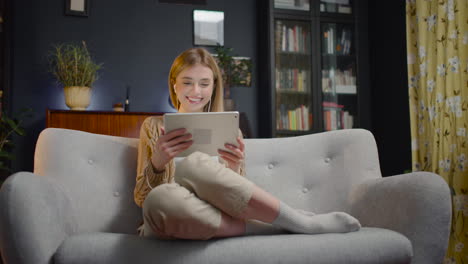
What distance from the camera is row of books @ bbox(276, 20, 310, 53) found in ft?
13.3

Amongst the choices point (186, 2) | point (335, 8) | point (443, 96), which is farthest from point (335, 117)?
point (186, 2)

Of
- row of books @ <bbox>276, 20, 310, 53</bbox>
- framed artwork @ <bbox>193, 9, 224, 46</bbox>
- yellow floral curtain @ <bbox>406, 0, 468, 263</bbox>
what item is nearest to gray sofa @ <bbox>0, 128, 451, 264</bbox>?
yellow floral curtain @ <bbox>406, 0, 468, 263</bbox>

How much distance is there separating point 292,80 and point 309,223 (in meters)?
2.99

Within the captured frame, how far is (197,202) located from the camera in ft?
3.65

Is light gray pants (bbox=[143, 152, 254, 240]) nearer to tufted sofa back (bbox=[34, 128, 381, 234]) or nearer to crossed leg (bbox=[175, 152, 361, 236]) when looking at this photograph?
crossed leg (bbox=[175, 152, 361, 236])

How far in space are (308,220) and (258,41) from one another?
3.25 metres

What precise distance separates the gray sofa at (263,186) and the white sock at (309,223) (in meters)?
0.03

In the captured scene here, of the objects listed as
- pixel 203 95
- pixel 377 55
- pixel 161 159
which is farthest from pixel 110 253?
pixel 377 55

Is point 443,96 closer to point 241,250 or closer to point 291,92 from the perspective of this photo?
point 291,92

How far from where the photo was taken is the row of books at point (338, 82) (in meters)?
4.14

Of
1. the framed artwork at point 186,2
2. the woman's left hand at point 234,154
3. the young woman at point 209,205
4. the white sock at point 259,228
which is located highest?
the framed artwork at point 186,2

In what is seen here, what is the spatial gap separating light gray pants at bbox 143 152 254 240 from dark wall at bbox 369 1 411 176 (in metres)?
2.91

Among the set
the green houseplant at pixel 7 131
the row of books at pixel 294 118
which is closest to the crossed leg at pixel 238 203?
the green houseplant at pixel 7 131

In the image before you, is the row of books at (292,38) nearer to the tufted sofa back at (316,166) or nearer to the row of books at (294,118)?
the row of books at (294,118)
